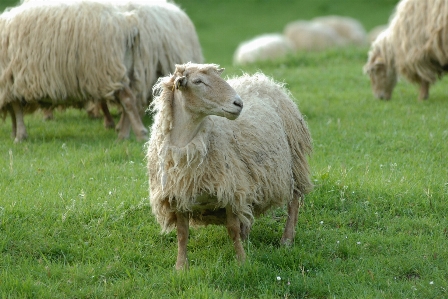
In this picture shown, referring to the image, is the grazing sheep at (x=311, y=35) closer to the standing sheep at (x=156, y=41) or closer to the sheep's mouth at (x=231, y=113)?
the standing sheep at (x=156, y=41)

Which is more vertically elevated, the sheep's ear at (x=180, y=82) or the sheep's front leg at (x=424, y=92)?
the sheep's ear at (x=180, y=82)

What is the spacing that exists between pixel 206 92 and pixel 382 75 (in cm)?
721

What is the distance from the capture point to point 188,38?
10102 mm

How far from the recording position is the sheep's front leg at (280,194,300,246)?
566cm

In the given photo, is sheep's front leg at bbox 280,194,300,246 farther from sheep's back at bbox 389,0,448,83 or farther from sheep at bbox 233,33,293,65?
sheep at bbox 233,33,293,65

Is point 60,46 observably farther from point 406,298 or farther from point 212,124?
point 406,298

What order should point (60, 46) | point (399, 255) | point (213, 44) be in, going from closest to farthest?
point (399, 255)
point (60, 46)
point (213, 44)

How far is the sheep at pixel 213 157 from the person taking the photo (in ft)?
15.7

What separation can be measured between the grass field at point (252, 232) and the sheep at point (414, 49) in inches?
56.7

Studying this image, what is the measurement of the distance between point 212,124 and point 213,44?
22.7m

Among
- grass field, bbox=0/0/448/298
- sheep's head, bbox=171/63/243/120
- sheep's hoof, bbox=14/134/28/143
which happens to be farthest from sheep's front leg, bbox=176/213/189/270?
sheep's hoof, bbox=14/134/28/143

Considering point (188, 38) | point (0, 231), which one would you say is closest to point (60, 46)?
point (188, 38)

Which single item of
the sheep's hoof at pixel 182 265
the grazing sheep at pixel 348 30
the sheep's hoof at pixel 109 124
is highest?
the sheep's hoof at pixel 182 265

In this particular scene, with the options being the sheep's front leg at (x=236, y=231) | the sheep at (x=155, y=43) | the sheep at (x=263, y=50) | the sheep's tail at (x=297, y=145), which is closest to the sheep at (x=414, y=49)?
the sheep at (x=155, y=43)
